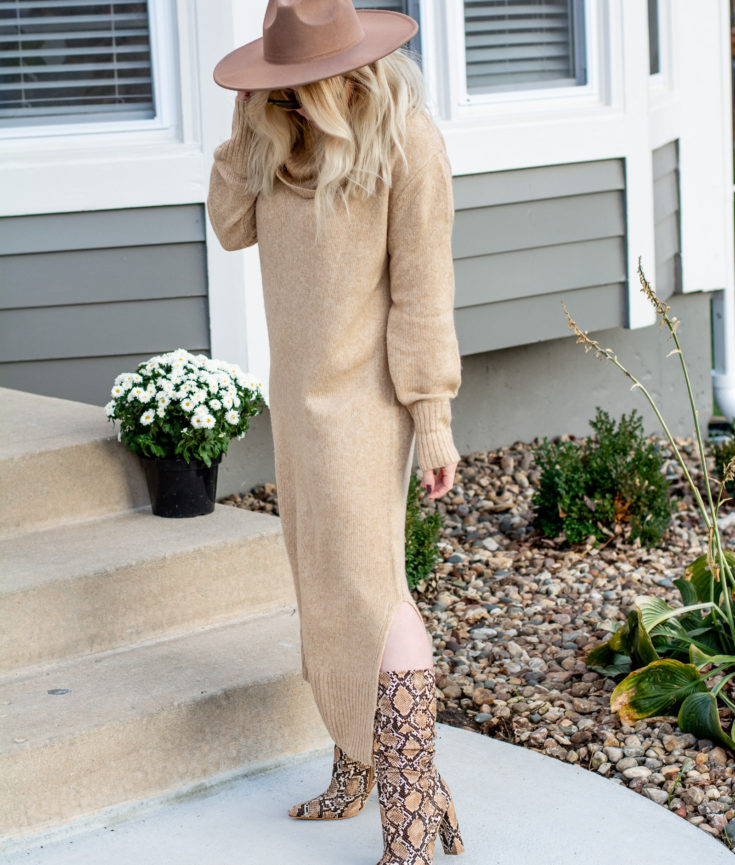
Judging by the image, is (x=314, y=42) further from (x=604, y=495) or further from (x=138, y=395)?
(x=604, y=495)

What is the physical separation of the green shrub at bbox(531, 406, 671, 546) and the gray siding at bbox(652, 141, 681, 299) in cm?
152

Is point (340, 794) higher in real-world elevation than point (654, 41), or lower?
lower

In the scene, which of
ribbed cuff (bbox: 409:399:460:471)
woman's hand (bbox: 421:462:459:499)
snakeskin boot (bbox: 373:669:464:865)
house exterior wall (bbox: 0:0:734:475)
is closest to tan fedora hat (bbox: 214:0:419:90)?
ribbed cuff (bbox: 409:399:460:471)

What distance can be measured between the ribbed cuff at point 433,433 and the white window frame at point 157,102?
2.34m

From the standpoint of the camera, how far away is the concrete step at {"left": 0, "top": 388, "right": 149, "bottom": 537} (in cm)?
321

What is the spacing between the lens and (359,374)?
2.17 meters

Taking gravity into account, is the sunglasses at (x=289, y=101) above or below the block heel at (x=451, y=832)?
above

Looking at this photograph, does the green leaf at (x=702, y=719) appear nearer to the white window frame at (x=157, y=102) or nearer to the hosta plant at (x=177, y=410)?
the hosta plant at (x=177, y=410)

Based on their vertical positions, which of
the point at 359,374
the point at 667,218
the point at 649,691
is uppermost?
the point at 667,218

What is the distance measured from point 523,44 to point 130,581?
3164 millimetres

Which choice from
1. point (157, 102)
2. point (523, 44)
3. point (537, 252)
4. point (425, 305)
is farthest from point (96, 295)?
point (425, 305)

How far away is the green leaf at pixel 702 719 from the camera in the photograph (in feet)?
9.05

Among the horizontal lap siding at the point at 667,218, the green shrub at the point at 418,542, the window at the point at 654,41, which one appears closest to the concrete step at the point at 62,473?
the green shrub at the point at 418,542

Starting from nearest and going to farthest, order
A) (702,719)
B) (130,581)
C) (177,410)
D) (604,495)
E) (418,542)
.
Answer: (702,719) < (130,581) < (177,410) < (418,542) < (604,495)
